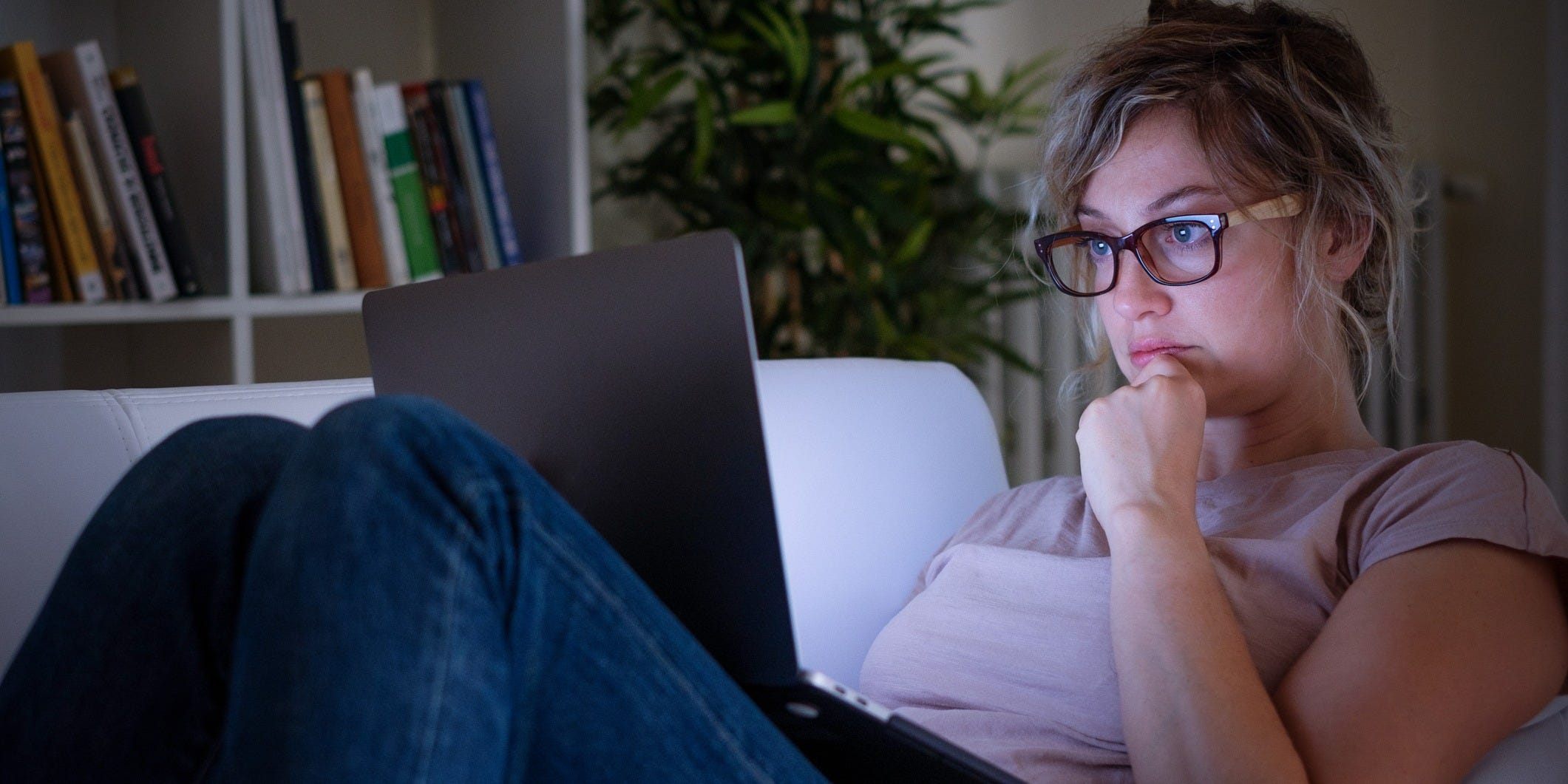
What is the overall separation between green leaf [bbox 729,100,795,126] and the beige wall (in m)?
1.02

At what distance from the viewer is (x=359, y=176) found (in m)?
1.77

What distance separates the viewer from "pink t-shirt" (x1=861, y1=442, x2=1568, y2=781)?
81 centimetres

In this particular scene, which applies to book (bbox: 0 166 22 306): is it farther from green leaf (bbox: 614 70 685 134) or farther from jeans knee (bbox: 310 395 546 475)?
jeans knee (bbox: 310 395 546 475)

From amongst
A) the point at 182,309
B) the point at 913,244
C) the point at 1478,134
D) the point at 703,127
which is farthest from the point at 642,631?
the point at 1478,134

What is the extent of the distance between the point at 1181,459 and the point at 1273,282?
0.19 m

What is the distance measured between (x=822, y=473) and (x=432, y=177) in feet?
2.92

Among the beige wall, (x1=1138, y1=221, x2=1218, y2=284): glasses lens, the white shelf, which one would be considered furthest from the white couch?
the beige wall

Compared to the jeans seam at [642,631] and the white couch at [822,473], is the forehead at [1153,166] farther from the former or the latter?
the jeans seam at [642,631]

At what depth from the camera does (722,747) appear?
2.07 feet

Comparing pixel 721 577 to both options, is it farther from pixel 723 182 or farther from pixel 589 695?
pixel 723 182

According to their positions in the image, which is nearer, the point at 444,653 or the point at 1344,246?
the point at 444,653

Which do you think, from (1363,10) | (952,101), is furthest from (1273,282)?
(1363,10)

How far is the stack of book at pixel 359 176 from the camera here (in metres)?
1.67

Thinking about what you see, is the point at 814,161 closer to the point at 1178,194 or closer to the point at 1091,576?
the point at 1178,194
